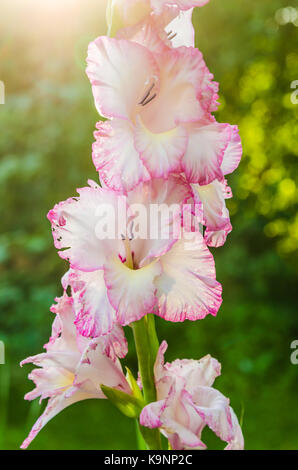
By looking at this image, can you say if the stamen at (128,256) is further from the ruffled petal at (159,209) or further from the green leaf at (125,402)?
the green leaf at (125,402)

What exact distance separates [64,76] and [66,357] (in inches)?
102

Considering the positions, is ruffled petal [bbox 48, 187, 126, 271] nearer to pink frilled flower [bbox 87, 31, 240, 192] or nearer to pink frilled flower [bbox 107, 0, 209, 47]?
pink frilled flower [bbox 87, 31, 240, 192]

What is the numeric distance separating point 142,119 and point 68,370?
1.08 feet

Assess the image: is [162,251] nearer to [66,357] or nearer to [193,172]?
[193,172]

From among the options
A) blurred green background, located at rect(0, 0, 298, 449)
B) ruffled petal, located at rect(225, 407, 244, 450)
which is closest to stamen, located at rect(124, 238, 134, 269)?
ruffled petal, located at rect(225, 407, 244, 450)

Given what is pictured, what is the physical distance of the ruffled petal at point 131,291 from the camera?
0.65m

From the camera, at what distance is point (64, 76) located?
3.16m

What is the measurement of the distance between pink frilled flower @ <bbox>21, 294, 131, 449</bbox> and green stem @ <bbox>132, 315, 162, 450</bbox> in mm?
32

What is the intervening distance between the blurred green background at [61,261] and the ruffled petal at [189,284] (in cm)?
203

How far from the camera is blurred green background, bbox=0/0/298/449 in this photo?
2895mm

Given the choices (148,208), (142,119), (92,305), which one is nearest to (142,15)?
(142,119)

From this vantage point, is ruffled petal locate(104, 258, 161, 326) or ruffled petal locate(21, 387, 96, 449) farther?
ruffled petal locate(21, 387, 96, 449)

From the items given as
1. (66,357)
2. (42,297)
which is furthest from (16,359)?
(66,357)

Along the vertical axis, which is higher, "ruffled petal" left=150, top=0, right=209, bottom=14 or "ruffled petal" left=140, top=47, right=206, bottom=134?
"ruffled petal" left=150, top=0, right=209, bottom=14
